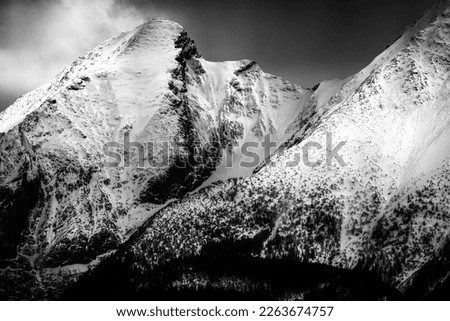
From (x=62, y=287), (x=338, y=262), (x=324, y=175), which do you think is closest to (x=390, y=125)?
(x=324, y=175)

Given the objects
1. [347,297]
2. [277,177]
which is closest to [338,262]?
[347,297]

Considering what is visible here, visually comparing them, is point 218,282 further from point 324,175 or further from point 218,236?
point 324,175

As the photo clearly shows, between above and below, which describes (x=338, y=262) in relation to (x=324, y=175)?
below

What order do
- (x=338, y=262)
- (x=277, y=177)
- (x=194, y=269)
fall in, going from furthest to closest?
1. (x=277, y=177)
2. (x=194, y=269)
3. (x=338, y=262)

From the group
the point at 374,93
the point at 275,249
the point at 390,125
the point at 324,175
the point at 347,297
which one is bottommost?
the point at 347,297
